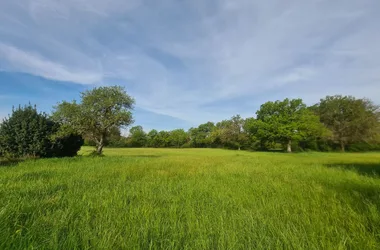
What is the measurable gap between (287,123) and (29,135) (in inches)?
2069

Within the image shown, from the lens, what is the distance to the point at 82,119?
20547 millimetres

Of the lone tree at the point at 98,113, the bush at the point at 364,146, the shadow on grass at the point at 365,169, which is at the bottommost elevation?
the shadow on grass at the point at 365,169

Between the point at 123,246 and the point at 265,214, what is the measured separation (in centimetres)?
290

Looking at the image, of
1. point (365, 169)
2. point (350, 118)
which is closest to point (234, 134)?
point (350, 118)

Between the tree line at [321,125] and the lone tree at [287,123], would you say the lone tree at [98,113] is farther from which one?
the lone tree at [287,123]

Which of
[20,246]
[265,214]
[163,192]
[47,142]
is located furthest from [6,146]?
[265,214]

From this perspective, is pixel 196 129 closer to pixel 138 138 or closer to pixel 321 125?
pixel 138 138

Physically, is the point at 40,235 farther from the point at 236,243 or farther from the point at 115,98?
the point at 115,98

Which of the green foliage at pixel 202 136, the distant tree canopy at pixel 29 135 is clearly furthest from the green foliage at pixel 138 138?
the distant tree canopy at pixel 29 135

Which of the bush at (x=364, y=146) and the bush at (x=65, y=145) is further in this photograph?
the bush at (x=364, y=146)

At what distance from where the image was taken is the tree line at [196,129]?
16.4 m

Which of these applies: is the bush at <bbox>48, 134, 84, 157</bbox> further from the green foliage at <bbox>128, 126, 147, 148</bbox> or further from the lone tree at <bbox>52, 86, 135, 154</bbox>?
the green foliage at <bbox>128, 126, 147, 148</bbox>

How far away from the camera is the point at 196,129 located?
10669 cm

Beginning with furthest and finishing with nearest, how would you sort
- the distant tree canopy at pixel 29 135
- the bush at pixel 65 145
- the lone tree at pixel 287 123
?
the lone tree at pixel 287 123, the bush at pixel 65 145, the distant tree canopy at pixel 29 135
